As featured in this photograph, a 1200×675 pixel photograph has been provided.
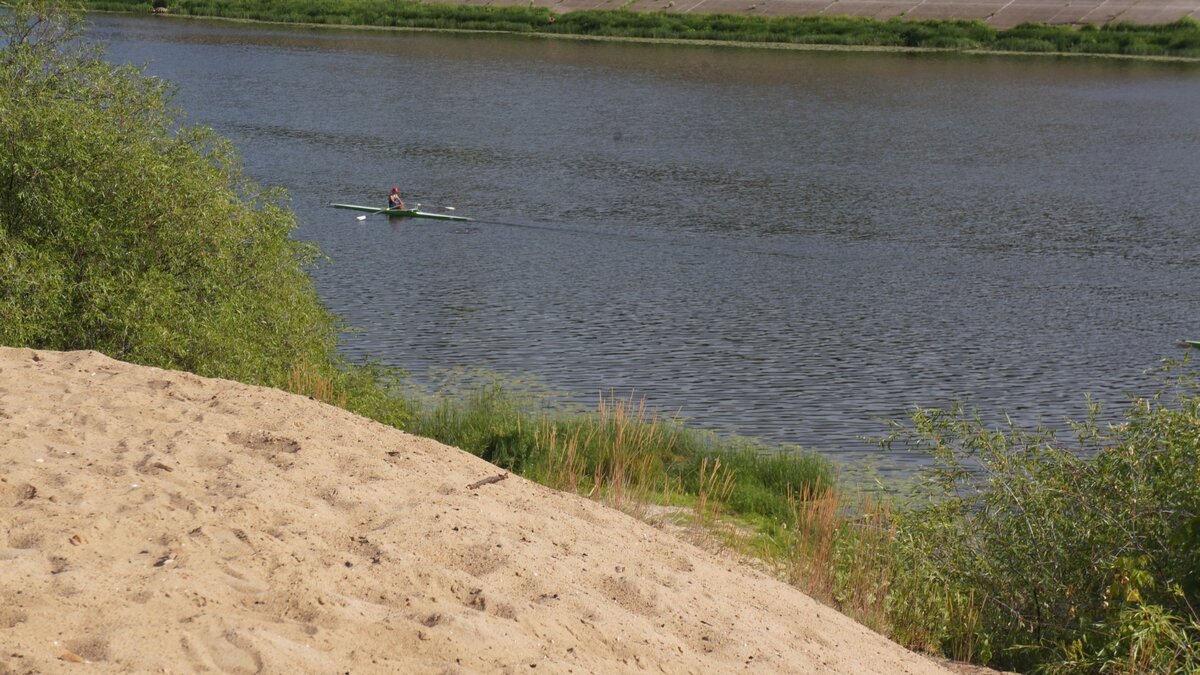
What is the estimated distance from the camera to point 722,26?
73.3 metres

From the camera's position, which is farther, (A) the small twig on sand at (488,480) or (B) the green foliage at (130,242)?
(B) the green foliage at (130,242)

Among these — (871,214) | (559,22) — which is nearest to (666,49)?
(559,22)

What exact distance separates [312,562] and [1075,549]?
18.0ft

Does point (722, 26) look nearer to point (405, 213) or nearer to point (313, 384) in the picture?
point (405, 213)

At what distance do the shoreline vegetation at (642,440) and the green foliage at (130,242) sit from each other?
0.08ft

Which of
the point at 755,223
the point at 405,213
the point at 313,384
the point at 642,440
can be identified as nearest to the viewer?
the point at 313,384

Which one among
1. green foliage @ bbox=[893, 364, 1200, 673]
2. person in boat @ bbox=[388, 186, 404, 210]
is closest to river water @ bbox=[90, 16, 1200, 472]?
person in boat @ bbox=[388, 186, 404, 210]

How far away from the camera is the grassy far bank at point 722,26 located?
218 ft

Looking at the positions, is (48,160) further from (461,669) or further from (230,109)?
(230,109)

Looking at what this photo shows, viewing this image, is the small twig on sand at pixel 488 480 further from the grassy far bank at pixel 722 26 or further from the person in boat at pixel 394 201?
the grassy far bank at pixel 722 26

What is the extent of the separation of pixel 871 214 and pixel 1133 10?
42751mm

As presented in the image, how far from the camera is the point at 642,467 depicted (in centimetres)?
1332

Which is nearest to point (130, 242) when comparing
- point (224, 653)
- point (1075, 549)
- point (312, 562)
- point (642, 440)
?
point (642, 440)

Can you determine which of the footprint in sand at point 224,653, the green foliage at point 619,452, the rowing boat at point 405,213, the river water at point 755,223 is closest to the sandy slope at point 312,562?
the footprint in sand at point 224,653
